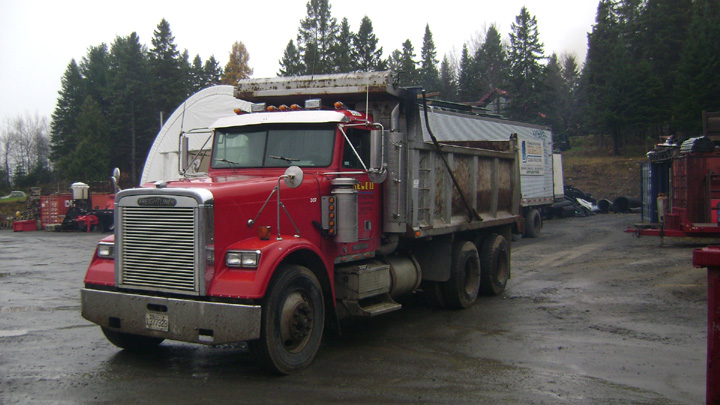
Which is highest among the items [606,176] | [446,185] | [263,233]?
[606,176]

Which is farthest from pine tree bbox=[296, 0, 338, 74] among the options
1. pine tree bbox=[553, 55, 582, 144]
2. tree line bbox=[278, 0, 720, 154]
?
pine tree bbox=[553, 55, 582, 144]

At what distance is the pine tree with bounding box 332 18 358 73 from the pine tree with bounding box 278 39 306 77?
3571 millimetres

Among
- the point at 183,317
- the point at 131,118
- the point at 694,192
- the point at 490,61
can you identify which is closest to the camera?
the point at 183,317

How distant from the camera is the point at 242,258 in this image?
18.1 ft

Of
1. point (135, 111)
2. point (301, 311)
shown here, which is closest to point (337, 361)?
point (301, 311)

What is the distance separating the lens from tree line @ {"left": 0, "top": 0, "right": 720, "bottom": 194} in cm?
4459

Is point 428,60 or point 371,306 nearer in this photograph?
point 371,306

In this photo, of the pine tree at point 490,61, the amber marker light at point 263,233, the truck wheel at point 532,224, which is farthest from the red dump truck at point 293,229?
the pine tree at point 490,61

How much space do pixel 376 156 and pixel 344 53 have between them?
44164 mm

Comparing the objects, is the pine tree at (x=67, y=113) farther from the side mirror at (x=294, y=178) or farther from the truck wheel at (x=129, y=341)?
the side mirror at (x=294, y=178)

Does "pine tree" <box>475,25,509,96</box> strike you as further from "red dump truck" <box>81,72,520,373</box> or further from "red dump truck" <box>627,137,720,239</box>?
"red dump truck" <box>81,72,520,373</box>

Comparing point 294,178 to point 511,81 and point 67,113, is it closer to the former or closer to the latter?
point 511,81

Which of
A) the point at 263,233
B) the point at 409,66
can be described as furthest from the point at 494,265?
the point at 409,66

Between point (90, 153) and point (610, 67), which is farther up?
point (610, 67)
